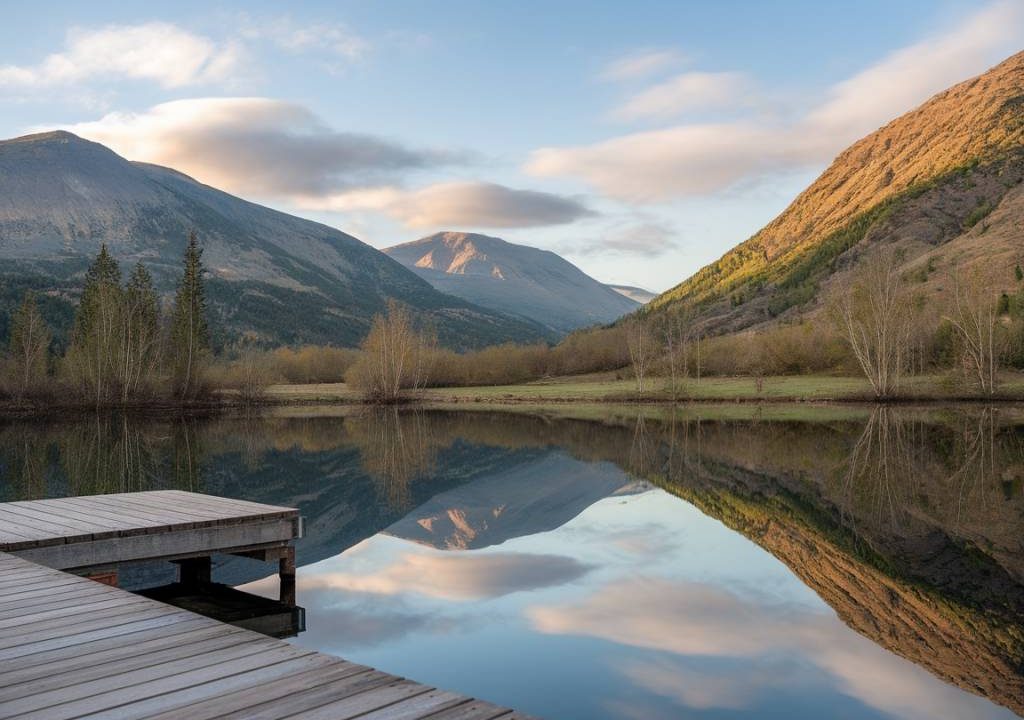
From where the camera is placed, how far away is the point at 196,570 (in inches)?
524

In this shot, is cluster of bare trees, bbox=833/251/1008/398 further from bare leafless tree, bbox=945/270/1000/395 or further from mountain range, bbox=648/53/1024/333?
mountain range, bbox=648/53/1024/333

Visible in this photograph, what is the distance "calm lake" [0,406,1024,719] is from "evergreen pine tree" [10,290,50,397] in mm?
28956

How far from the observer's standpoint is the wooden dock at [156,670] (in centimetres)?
492

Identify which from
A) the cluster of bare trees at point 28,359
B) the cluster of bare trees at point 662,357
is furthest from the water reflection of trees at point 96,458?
the cluster of bare trees at point 662,357

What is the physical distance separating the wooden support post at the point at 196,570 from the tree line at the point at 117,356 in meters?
52.5

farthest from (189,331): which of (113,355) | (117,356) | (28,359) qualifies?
(28,359)

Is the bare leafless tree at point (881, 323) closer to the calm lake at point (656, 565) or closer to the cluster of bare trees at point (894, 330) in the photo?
the cluster of bare trees at point (894, 330)

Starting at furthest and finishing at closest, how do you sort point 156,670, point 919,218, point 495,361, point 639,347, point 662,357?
point 919,218, point 495,361, point 662,357, point 639,347, point 156,670

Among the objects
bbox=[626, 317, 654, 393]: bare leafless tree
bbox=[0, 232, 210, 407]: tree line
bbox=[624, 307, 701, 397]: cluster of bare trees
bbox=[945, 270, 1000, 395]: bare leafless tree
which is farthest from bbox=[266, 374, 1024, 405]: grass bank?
bbox=[0, 232, 210, 407]: tree line

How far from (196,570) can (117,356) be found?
179ft

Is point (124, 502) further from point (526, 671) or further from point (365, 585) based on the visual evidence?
point (526, 671)

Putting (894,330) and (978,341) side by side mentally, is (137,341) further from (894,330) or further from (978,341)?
(978,341)

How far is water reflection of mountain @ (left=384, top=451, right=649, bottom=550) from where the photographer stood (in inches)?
722

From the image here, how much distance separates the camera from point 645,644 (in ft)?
33.1
